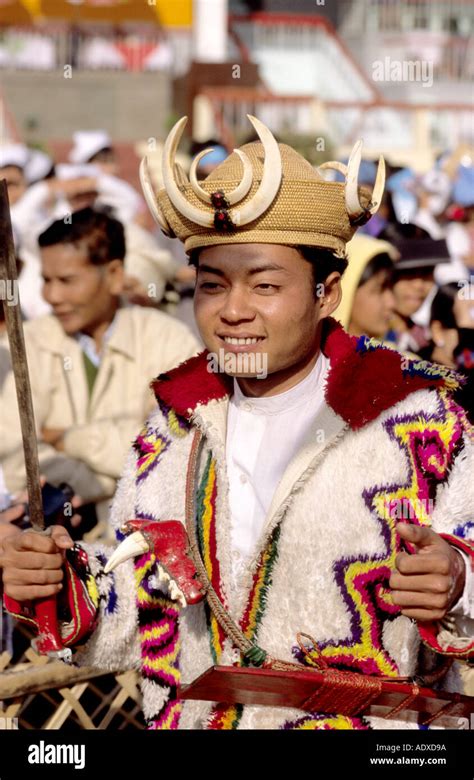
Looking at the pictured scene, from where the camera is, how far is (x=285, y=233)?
9.22 ft

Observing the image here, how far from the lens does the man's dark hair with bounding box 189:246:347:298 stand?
2868 mm

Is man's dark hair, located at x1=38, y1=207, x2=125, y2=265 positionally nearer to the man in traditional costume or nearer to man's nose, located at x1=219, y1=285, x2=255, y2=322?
the man in traditional costume

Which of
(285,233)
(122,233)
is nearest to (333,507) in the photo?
(285,233)

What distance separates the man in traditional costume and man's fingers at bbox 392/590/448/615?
0.49ft

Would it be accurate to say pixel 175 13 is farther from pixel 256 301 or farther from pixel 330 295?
pixel 256 301

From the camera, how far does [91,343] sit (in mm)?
5750

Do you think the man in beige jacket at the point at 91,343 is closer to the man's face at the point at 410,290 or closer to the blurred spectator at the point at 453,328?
the blurred spectator at the point at 453,328

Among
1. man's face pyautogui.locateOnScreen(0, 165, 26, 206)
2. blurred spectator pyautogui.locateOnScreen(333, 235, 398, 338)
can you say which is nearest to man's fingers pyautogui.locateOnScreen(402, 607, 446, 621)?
blurred spectator pyautogui.locateOnScreen(333, 235, 398, 338)

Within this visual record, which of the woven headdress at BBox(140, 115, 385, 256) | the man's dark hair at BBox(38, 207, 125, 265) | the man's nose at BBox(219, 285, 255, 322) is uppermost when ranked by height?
the man's dark hair at BBox(38, 207, 125, 265)

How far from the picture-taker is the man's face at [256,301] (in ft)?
9.16

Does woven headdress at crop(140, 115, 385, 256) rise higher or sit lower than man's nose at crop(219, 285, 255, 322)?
higher

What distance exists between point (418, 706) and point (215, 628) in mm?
498

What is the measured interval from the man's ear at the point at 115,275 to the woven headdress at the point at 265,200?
287 centimetres

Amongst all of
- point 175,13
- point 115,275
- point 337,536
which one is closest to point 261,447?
point 337,536
